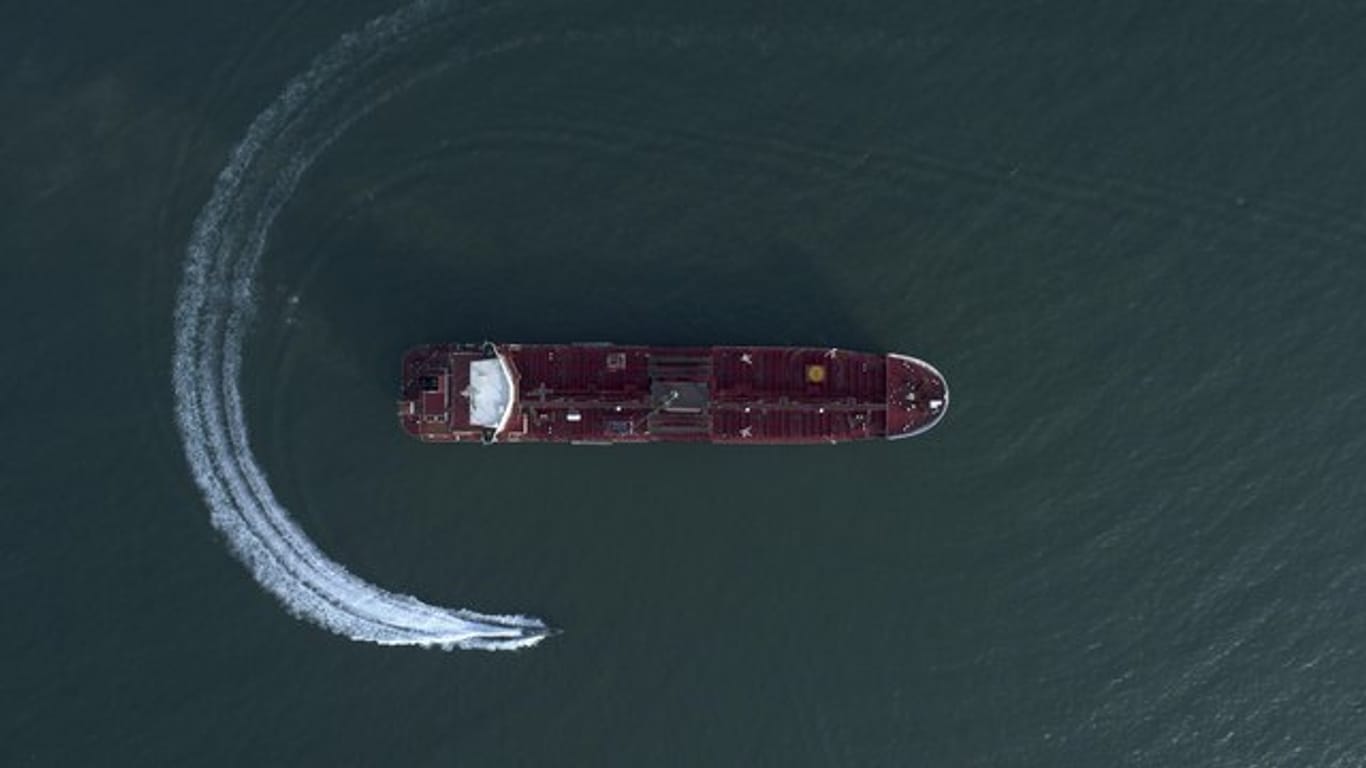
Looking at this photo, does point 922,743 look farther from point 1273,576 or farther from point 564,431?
point 564,431

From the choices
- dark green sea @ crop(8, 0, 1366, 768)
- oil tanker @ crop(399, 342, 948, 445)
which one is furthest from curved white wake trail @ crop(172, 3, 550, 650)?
oil tanker @ crop(399, 342, 948, 445)

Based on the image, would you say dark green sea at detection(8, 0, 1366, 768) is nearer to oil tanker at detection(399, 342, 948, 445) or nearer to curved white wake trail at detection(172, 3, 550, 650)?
curved white wake trail at detection(172, 3, 550, 650)

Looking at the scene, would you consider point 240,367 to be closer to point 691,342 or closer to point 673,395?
point 673,395

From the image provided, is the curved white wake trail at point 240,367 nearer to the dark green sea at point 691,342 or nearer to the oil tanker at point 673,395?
the dark green sea at point 691,342

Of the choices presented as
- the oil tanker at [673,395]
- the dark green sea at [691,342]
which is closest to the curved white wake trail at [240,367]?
the dark green sea at [691,342]

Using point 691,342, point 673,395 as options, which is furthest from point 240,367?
point 691,342

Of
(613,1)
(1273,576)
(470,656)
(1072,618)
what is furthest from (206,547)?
(1273,576)
